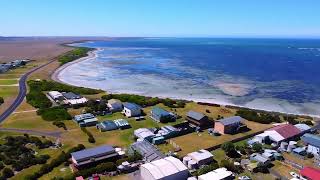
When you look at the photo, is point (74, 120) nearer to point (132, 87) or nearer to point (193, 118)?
point (193, 118)

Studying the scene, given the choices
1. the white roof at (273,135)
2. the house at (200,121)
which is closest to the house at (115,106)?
the house at (200,121)

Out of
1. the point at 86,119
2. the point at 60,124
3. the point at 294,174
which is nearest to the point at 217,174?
the point at 294,174

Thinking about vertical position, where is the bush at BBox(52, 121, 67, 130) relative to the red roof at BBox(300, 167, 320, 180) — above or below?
below

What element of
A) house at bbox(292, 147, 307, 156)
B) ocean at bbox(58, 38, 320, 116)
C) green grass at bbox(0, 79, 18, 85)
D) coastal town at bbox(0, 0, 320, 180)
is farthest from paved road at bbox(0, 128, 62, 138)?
green grass at bbox(0, 79, 18, 85)

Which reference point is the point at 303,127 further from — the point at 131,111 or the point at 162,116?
the point at 131,111

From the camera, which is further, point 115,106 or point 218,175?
point 115,106

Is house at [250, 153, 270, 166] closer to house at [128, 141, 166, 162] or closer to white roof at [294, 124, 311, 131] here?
house at [128, 141, 166, 162]
